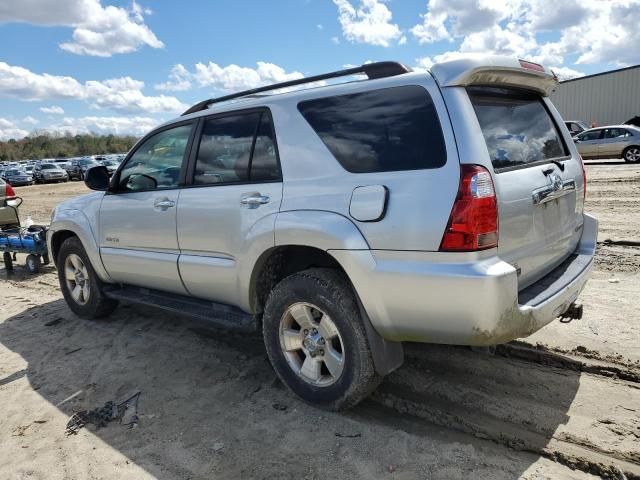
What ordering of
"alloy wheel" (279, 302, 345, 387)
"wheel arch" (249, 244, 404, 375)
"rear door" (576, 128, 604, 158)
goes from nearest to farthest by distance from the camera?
"wheel arch" (249, 244, 404, 375)
"alloy wheel" (279, 302, 345, 387)
"rear door" (576, 128, 604, 158)

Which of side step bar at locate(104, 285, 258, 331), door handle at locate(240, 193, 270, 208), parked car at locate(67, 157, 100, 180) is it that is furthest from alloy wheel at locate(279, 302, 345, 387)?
parked car at locate(67, 157, 100, 180)

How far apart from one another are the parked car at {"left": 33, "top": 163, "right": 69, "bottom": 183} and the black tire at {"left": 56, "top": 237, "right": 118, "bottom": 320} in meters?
33.0

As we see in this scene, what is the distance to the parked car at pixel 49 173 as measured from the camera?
34812 mm

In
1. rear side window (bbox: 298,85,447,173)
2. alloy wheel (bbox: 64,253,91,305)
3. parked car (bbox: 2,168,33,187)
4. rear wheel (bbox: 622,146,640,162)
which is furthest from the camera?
parked car (bbox: 2,168,33,187)

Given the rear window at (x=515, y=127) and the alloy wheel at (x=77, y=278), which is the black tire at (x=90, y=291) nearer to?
the alloy wheel at (x=77, y=278)

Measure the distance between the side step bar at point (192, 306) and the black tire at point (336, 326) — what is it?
34 centimetres

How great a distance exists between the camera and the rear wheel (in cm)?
1767

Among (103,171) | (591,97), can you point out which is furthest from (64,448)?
(591,97)

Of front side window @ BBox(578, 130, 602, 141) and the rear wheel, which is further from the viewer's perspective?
front side window @ BBox(578, 130, 602, 141)

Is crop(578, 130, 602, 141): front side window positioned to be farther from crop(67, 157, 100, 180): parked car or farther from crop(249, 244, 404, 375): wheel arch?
crop(67, 157, 100, 180): parked car

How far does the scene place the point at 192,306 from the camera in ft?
13.6

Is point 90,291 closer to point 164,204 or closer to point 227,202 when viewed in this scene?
point 164,204

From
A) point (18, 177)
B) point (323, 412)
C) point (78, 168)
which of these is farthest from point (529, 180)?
point (78, 168)

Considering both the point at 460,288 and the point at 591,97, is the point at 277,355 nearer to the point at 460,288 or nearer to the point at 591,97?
the point at 460,288
